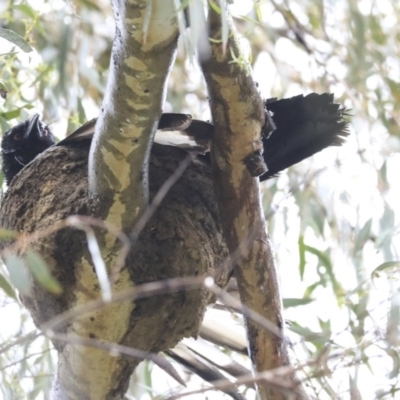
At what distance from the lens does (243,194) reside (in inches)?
75.5

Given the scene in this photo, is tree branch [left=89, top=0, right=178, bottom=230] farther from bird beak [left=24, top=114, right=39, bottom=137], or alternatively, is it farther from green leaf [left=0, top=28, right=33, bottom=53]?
bird beak [left=24, top=114, right=39, bottom=137]

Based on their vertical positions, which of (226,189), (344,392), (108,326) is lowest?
(344,392)

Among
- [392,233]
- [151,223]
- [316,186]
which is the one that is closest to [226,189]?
[151,223]

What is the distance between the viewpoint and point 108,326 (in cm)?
195

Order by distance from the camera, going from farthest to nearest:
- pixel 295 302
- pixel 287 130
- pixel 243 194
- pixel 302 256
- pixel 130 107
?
pixel 302 256, pixel 295 302, pixel 287 130, pixel 243 194, pixel 130 107

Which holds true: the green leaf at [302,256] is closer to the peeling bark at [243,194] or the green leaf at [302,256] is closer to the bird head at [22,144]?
the peeling bark at [243,194]

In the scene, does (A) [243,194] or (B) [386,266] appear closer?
(A) [243,194]

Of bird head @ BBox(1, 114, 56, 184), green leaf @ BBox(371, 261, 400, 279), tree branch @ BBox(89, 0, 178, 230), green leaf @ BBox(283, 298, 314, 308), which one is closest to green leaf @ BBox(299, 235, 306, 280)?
green leaf @ BBox(283, 298, 314, 308)

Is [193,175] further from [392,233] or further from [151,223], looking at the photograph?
[392,233]

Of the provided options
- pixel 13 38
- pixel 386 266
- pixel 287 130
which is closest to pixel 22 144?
pixel 13 38

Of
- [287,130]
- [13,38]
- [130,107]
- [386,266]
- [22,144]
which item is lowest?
[386,266]

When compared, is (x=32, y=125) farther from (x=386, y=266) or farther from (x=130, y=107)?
(x=386, y=266)

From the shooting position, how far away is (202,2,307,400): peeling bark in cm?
172

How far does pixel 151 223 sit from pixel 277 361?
477 mm
